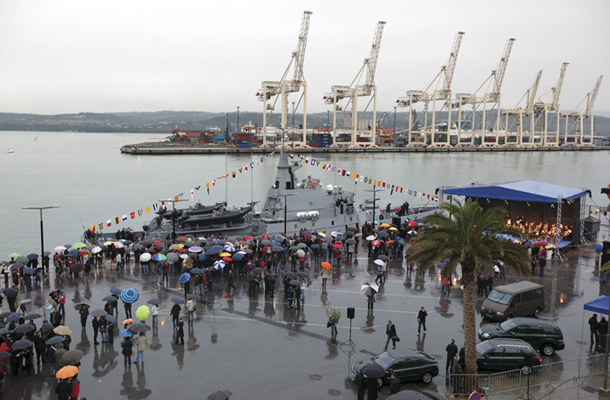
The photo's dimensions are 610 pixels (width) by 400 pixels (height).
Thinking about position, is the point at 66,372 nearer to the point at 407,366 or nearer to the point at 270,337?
the point at 270,337

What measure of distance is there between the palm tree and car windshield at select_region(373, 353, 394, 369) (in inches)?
79.0

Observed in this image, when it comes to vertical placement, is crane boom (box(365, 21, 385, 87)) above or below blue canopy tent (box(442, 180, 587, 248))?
above

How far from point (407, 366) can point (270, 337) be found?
4765mm

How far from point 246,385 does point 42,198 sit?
206 feet

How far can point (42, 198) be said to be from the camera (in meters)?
65.1

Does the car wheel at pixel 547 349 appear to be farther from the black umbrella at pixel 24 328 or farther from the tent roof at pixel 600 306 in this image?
the black umbrella at pixel 24 328

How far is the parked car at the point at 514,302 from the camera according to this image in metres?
16.5

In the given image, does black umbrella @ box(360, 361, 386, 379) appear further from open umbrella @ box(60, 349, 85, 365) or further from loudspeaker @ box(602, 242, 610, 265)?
loudspeaker @ box(602, 242, 610, 265)

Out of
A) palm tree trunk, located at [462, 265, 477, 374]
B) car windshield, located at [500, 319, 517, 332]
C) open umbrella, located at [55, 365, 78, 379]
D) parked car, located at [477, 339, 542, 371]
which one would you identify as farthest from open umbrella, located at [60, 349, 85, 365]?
car windshield, located at [500, 319, 517, 332]

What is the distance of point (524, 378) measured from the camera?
12.2 meters

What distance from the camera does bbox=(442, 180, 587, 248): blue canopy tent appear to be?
27.9 m

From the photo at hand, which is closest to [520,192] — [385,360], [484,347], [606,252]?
[606,252]

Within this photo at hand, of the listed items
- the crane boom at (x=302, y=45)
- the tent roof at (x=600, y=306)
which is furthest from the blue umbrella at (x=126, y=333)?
the crane boom at (x=302, y=45)

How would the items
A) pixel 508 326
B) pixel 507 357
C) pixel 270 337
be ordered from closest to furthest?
1. pixel 507 357
2. pixel 508 326
3. pixel 270 337
